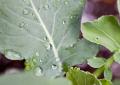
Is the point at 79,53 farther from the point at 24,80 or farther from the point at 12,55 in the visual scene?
the point at 24,80

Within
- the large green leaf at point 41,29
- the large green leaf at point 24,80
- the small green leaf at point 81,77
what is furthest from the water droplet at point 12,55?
the large green leaf at point 24,80

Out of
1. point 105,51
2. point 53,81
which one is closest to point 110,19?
point 53,81

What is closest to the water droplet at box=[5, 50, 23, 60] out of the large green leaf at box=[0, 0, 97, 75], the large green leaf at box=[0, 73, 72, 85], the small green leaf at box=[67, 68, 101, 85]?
the large green leaf at box=[0, 0, 97, 75]

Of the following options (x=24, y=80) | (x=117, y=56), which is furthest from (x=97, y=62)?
(x=24, y=80)

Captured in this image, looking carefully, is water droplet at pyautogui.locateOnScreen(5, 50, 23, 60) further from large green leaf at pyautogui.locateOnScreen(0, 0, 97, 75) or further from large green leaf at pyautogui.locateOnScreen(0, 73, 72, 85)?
large green leaf at pyautogui.locateOnScreen(0, 73, 72, 85)

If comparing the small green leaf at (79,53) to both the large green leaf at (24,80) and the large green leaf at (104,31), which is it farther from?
the large green leaf at (24,80)

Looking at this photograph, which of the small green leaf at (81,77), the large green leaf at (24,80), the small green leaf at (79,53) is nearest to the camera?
the large green leaf at (24,80)
